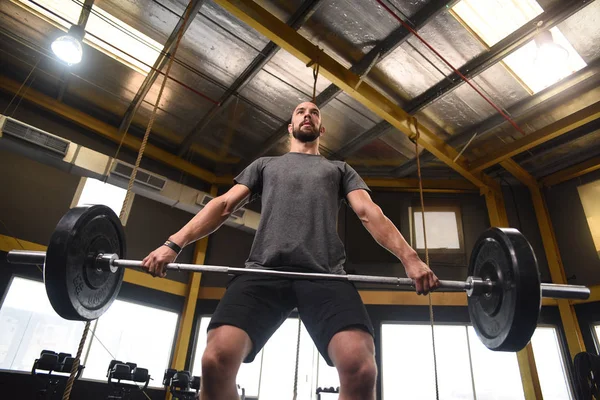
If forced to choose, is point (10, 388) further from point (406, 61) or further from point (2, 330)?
point (406, 61)

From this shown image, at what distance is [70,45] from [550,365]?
21.2 feet

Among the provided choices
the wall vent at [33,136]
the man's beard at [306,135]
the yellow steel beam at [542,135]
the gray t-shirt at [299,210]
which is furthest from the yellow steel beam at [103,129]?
the gray t-shirt at [299,210]

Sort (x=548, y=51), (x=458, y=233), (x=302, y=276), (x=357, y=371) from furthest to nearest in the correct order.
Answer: (x=458, y=233) < (x=548, y=51) < (x=302, y=276) < (x=357, y=371)

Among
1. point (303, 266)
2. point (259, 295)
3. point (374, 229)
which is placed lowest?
point (259, 295)

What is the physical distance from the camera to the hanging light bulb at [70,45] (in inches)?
142

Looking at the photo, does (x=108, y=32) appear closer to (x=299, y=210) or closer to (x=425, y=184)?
(x=299, y=210)

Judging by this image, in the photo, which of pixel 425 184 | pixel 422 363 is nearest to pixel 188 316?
pixel 422 363

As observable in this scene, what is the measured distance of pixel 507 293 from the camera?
4.09ft

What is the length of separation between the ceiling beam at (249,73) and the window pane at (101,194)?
1.15 m

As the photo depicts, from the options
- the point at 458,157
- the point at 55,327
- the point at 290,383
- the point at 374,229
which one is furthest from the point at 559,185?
the point at 55,327

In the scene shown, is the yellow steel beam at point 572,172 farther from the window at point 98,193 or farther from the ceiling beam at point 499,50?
the window at point 98,193

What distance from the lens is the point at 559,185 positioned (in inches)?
225

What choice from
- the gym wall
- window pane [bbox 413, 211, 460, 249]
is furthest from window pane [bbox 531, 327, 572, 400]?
window pane [bbox 413, 211, 460, 249]

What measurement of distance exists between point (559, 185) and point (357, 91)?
3.76 metres
